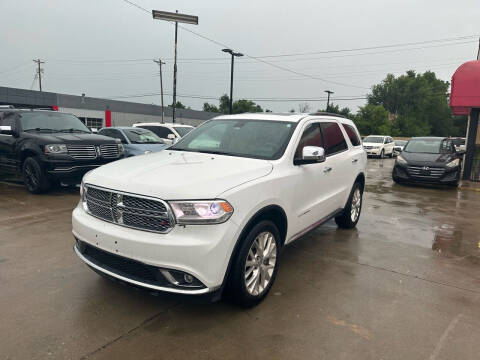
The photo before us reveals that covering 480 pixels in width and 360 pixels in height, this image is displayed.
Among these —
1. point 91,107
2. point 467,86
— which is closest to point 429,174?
point 467,86

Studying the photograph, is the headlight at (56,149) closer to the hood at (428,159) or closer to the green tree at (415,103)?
the hood at (428,159)

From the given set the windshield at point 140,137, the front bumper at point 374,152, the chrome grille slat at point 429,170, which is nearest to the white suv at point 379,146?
the front bumper at point 374,152

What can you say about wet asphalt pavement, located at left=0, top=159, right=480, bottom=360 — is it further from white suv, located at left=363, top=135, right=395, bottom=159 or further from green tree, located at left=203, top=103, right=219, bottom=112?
green tree, located at left=203, top=103, right=219, bottom=112

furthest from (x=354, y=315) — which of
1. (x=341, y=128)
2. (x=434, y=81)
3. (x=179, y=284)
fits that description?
(x=434, y=81)

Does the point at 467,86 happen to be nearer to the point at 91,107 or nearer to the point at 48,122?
the point at 48,122

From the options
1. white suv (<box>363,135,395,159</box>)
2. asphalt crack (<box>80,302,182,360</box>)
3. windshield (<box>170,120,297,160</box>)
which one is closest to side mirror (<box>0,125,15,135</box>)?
windshield (<box>170,120,297,160</box>)

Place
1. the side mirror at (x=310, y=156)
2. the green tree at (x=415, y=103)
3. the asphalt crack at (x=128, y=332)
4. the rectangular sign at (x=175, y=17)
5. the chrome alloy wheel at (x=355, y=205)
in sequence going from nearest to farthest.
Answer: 1. the asphalt crack at (x=128, y=332)
2. the side mirror at (x=310, y=156)
3. the chrome alloy wheel at (x=355, y=205)
4. the rectangular sign at (x=175, y=17)
5. the green tree at (x=415, y=103)

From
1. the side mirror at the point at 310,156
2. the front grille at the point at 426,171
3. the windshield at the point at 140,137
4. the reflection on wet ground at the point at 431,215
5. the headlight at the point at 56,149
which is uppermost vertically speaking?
the side mirror at the point at 310,156

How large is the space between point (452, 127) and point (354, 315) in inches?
3337

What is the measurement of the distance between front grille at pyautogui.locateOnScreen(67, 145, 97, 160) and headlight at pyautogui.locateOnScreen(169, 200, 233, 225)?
583 centimetres

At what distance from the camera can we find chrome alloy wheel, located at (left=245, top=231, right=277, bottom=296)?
10.0ft

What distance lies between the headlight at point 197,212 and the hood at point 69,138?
234 inches

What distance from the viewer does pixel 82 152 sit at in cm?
770

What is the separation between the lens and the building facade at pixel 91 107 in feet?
103
